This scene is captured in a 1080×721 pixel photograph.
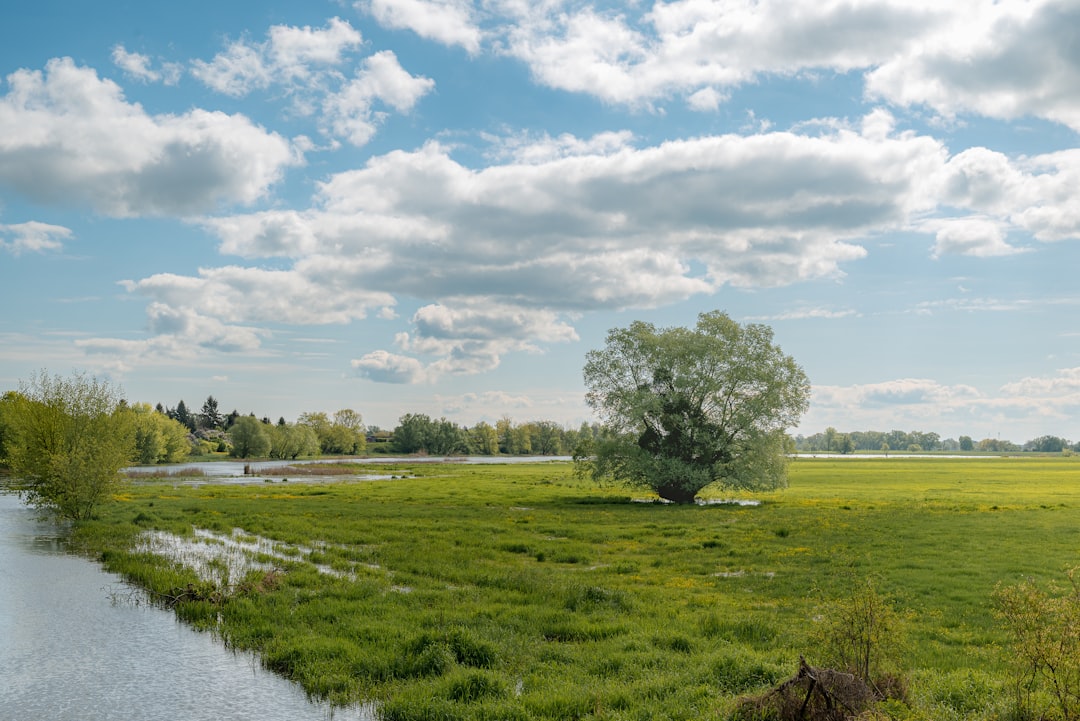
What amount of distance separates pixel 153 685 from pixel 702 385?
46049 millimetres

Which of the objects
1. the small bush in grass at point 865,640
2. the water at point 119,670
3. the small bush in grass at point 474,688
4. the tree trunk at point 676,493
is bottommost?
the tree trunk at point 676,493

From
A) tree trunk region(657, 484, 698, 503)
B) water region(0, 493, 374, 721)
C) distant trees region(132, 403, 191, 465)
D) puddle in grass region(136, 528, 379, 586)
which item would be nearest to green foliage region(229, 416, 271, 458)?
distant trees region(132, 403, 191, 465)

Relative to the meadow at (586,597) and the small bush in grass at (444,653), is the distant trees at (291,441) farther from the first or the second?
the small bush in grass at (444,653)

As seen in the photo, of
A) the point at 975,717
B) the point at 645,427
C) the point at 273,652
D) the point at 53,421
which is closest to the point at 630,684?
the point at 975,717

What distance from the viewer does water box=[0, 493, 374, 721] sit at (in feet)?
38.2

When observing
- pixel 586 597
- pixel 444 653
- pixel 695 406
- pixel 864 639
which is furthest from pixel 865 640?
pixel 695 406

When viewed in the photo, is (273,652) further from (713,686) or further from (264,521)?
(264,521)

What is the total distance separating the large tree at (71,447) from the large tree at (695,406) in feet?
112

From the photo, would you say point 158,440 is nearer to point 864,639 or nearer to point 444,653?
point 444,653

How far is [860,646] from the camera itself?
32.9 ft

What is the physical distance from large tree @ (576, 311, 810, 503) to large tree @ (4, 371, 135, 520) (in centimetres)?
3416

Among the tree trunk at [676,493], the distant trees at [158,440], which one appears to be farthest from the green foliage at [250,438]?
the tree trunk at [676,493]

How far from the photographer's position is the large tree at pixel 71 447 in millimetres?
42500

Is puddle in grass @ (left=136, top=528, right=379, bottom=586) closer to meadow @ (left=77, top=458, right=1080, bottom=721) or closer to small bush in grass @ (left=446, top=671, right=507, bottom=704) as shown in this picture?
meadow @ (left=77, top=458, right=1080, bottom=721)
